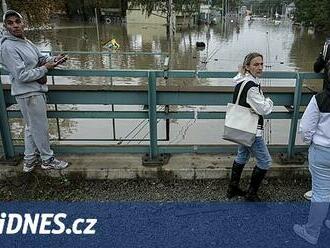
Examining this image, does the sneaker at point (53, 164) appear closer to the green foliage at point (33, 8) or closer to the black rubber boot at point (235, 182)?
the black rubber boot at point (235, 182)

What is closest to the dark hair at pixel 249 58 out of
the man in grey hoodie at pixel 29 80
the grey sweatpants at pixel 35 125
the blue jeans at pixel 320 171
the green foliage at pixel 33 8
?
the blue jeans at pixel 320 171

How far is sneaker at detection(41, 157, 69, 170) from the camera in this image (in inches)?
161

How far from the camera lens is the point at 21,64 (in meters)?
3.52

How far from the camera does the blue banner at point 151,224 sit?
122 inches

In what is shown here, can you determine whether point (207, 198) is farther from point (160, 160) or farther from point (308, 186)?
point (308, 186)

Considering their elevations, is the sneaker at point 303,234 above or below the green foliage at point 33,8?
below

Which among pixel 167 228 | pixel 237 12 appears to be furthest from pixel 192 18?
pixel 237 12

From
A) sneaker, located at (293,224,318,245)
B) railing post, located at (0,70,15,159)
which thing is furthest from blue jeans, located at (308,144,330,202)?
railing post, located at (0,70,15,159)

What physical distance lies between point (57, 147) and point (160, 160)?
1.32 m

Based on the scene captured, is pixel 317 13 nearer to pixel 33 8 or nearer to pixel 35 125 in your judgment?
pixel 33 8

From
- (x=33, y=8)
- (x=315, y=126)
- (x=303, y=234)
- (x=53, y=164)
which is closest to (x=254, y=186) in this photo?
(x=303, y=234)

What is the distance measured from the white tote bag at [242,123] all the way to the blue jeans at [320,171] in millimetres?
601

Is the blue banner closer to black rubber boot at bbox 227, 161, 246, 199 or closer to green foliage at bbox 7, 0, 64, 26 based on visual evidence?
black rubber boot at bbox 227, 161, 246, 199

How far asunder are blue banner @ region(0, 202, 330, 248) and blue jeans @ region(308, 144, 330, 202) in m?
0.44
